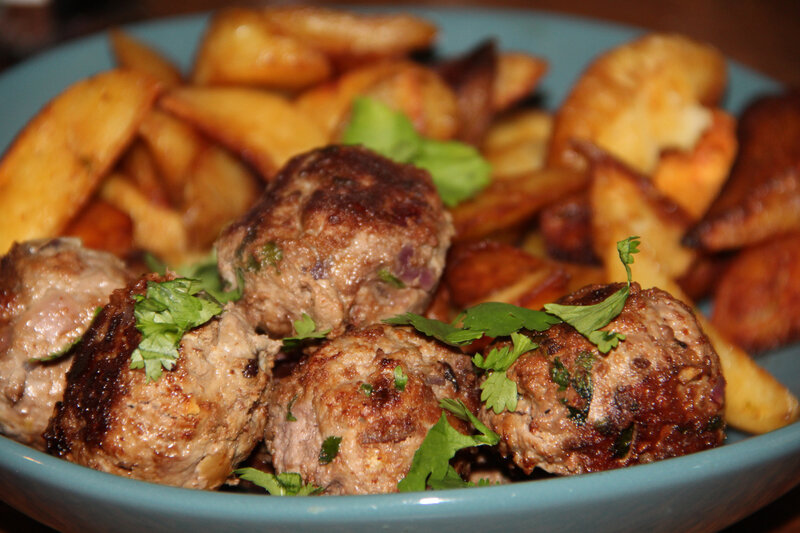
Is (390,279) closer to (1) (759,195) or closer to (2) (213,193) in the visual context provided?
(2) (213,193)

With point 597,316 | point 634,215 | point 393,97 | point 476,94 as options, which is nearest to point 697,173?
point 634,215

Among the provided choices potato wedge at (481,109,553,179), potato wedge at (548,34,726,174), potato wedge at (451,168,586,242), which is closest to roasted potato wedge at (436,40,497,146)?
potato wedge at (481,109,553,179)

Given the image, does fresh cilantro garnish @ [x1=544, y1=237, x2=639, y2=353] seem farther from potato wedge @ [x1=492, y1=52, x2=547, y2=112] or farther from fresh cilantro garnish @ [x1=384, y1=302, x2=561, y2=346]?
potato wedge @ [x1=492, y1=52, x2=547, y2=112]

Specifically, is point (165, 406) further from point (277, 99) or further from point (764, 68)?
point (764, 68)

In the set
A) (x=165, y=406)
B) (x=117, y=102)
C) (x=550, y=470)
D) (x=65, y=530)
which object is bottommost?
(x=65, y=530)

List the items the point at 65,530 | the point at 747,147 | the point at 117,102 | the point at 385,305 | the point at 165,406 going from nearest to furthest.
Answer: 1. the point at 165,406
2. the point at 65,530
3. the point at 385,305
4. the point at 117,102
5. the point at 747,147

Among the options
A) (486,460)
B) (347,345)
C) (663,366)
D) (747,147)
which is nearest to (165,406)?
(347,345)
